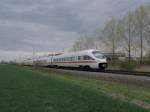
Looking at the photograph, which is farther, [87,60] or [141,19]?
[141,19]

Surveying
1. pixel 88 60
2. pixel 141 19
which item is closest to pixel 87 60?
pixel 88 60

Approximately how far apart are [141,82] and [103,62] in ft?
62.1

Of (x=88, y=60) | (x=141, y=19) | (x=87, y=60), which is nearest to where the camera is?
(x=88, y=60)

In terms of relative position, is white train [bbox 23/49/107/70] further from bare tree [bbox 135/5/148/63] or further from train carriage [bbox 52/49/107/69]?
bare tree [bbox 135/5/148/63]

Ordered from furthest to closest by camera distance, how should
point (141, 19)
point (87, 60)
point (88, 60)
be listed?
point (141, 19) → point (87, 60) → point (88, 60)

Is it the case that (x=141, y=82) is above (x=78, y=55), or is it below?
below

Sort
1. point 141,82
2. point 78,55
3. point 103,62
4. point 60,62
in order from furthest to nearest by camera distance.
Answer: point 60,62 → point 78,55 → point 103,62 → point 141,82

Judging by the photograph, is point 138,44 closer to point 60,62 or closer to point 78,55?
point 60,62

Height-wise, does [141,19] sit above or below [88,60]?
above

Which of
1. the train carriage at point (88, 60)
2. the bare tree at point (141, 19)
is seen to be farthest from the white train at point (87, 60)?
the bare tree at point (141, 19)

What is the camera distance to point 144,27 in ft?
193

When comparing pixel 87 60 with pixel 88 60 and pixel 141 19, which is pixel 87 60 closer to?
pixel 88 60

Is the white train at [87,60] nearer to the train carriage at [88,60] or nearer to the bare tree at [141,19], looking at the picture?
the train carriage at [88,60]

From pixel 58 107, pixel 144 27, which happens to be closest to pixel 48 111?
pixel 58 107
